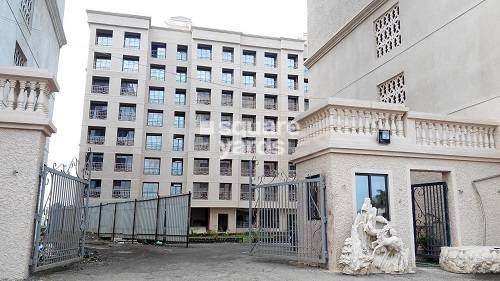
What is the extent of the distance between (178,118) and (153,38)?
8.15 meters

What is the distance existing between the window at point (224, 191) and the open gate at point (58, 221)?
2808 centimetres

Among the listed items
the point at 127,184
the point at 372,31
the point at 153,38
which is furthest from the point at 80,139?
the point at 372,31

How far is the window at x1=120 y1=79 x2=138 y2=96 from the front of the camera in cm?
3778

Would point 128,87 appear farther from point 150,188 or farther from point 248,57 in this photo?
point 248,57

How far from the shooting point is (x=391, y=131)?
9.30 metres

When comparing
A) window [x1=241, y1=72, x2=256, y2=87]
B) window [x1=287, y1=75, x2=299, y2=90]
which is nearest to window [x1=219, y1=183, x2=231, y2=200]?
window [x1=241, y1=72, x2=256, y2=87]

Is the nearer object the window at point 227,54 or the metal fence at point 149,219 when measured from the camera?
the metal fence at point 149,219

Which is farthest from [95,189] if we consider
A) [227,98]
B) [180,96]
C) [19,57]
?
[19,57]

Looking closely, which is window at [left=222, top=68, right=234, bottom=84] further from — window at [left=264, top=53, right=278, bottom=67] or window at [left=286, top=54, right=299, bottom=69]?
window at [left=286, top=54, right=299, bottom=69]

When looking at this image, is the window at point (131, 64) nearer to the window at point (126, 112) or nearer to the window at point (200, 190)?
the window at point (126, 112)

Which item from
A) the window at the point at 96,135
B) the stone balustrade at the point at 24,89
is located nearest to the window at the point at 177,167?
the window at the point at 96,135

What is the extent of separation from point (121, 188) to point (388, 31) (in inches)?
1101

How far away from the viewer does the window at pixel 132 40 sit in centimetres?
3825

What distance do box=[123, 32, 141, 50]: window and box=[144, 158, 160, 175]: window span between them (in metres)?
10.6
